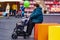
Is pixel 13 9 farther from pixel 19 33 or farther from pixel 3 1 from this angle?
pixel 19 33

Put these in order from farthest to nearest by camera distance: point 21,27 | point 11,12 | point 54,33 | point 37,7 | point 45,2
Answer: point 45,2 < point 11,12 < point 21,27 < point 37,7 < point 54,33

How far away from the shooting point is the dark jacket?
1229 cm

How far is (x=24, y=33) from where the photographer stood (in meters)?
12.9

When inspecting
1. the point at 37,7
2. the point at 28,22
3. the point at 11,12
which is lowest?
the point at 11,12

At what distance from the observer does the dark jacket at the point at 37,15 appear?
12.3 metres

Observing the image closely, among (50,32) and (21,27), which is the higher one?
(50,32)

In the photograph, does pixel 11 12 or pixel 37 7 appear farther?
pixel 11 12

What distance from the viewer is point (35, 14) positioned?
12305 millimetres

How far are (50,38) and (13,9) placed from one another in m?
31.2

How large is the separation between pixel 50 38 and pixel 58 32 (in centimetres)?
32

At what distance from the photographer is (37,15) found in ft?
40.5

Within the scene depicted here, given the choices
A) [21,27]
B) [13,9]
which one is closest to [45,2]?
[13,9]

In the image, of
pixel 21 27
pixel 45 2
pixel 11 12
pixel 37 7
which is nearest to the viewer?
pixel 37 7

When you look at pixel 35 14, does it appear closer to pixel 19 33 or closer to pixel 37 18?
pixel 37 18
